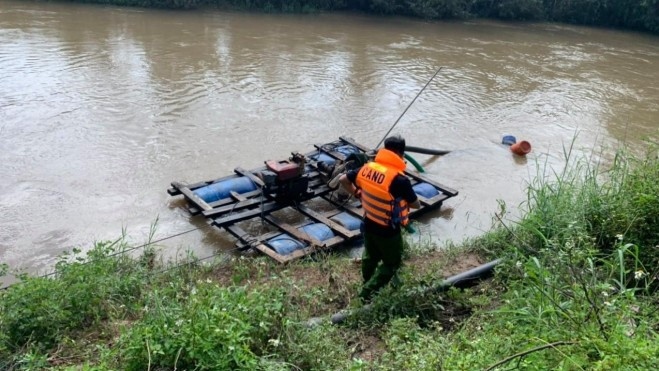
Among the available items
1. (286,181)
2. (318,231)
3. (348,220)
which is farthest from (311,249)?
(286,181)

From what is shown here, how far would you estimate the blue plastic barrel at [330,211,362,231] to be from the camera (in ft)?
18.4

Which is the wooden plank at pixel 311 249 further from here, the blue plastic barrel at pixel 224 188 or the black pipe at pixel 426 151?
the black pipe at pixel 426 151

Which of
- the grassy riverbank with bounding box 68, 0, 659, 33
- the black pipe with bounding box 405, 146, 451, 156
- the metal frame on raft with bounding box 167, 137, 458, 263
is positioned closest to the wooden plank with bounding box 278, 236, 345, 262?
the metal frame on raft with bounding box 167, 137, 458, 263

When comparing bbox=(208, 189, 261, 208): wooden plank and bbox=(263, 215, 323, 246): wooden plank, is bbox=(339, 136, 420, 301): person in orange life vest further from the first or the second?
bbox=(208, 189, 261, 208): wooden plank

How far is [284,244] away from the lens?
201 inches

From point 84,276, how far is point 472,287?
9.50 feet

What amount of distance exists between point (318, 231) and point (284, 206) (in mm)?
559

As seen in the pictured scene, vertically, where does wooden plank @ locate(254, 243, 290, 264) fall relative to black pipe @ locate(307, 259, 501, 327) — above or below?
below

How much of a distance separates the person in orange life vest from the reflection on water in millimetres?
2043

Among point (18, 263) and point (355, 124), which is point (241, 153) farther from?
point (18, 263)

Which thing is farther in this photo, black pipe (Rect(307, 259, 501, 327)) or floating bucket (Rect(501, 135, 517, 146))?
floating bucket (Rect(501, 135, 517, 146))

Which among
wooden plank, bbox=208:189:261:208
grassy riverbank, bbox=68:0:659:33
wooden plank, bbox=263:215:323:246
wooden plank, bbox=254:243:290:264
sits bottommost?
wooden plank, bbox=254:243:290:264

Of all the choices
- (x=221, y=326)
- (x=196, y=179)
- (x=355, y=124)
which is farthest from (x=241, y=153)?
(x=221, y=326)

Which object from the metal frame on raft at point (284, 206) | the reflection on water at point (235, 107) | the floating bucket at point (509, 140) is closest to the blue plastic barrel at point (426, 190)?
the metal frame on raft at point (284, 206)
